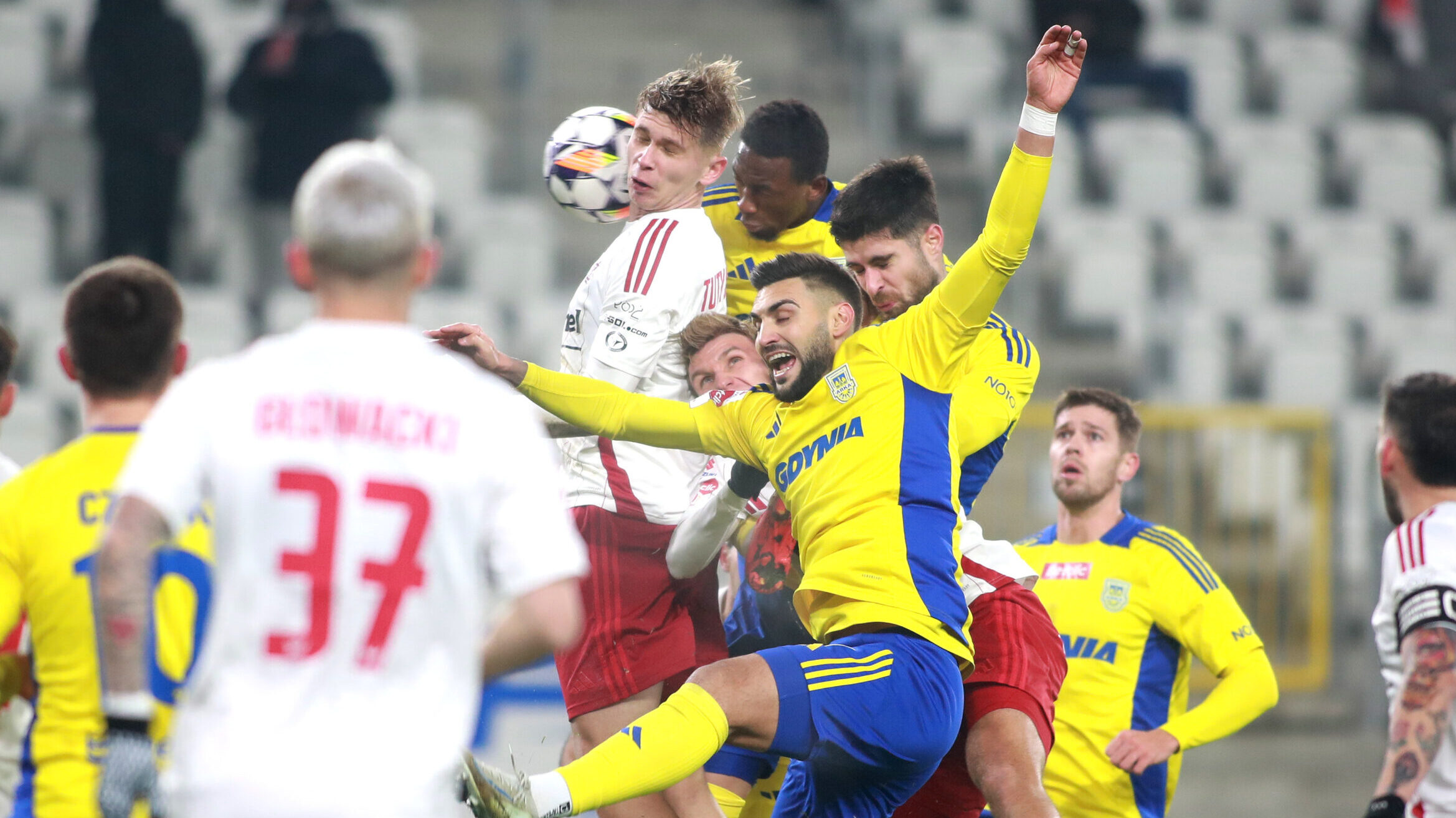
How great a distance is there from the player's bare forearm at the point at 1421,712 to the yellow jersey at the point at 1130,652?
2.66 feet

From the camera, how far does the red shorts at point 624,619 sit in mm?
4777

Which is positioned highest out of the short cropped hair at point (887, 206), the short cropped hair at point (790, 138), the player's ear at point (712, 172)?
the short cropped hair at point (790, 138)

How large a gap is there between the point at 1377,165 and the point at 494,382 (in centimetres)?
1219

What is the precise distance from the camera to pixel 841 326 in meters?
4.30

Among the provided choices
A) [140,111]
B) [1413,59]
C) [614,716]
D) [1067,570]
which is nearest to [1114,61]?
[1413,59]

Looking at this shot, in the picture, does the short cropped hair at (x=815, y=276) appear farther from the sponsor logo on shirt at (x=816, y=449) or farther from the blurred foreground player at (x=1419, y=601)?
the blurred foreground player at (x=1419, y=601)

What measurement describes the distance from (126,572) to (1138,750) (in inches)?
144

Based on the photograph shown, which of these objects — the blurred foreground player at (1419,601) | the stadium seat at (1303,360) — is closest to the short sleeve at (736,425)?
the blurred foreground player at (1419,601)

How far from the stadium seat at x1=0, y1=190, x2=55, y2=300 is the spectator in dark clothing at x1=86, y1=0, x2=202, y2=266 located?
585 millimetres

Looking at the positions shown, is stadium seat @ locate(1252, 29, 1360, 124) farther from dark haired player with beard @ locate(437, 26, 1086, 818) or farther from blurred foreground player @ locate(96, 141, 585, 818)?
blurred foreground player @ locate(96, 141, 585, 818)

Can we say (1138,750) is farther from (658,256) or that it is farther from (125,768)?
(125,768)

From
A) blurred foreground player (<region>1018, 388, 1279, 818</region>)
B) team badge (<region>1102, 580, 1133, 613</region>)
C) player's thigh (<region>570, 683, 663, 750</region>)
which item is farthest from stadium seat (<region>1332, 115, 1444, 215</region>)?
player's thigh (<region>570, 683, 663, 750</region>)

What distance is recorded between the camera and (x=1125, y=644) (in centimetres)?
558

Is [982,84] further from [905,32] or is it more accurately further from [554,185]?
[554,185]
